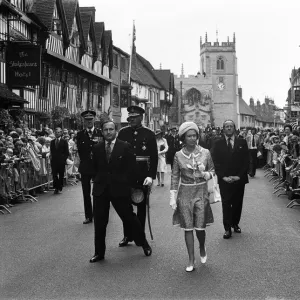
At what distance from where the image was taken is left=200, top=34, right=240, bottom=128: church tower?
116 m

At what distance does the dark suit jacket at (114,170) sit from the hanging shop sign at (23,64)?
1541 cm

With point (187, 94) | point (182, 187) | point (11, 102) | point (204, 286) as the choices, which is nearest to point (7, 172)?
point (182, 187)

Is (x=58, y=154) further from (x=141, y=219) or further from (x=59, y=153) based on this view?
(x=141, y=219)

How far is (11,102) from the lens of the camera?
21094 mm

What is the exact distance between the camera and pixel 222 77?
117750 mm

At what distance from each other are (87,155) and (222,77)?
110 meters

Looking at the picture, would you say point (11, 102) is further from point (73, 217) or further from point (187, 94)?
point (187, 94)

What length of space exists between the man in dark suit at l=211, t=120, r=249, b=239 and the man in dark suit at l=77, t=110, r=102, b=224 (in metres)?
2.38

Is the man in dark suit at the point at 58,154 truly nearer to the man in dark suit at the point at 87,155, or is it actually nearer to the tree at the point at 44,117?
the man in dark suit at the point at 87,155

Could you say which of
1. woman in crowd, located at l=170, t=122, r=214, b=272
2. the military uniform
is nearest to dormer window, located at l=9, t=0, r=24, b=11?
the military uniform

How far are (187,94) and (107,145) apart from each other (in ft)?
365

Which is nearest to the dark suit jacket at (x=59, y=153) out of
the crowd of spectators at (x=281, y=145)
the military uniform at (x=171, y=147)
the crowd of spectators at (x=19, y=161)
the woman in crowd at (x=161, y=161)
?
the crowd of spectators at (x=19, y=161)

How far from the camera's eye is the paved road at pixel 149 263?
5.32m

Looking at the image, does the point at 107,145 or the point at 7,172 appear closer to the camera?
the point at 107,145
